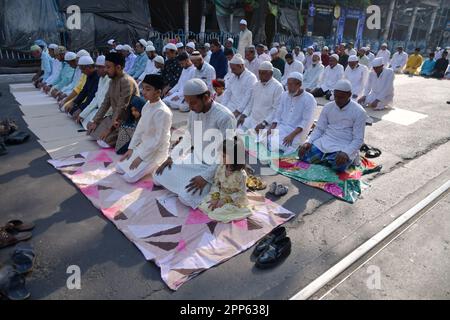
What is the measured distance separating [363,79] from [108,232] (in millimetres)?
7607

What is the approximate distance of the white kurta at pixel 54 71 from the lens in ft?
26.9

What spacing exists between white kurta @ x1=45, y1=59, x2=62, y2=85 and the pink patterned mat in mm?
5128

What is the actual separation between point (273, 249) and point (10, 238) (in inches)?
87.2

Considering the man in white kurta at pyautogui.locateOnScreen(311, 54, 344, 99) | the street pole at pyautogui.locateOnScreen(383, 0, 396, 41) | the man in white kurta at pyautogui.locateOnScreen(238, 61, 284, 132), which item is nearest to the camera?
the man in white kurta at pyautogui.locateOnScreen(238, 61, 284, 132)

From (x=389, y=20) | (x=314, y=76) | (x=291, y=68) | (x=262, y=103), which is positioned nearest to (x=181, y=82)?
(x=262, y=103)

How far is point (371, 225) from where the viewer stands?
3242 millimetres

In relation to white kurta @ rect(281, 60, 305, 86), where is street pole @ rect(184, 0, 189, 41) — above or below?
above

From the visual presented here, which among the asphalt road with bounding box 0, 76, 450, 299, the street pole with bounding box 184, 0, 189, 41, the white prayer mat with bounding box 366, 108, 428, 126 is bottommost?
the asphalt road with bounding box 0, 76, 450, 299

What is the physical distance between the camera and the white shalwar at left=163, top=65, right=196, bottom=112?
23.7 ft

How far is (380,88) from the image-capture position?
25.8 ft

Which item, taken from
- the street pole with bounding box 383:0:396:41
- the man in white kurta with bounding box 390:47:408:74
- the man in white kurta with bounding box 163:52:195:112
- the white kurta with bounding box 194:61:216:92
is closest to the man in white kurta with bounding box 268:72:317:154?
the white kurta with bounding box 194:61:216:92

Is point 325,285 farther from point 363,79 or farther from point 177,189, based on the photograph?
point 363,79

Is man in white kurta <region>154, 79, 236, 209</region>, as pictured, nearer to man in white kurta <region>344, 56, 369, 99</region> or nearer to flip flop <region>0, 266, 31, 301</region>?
flip flop <region>0, 266, 31, 301</region>

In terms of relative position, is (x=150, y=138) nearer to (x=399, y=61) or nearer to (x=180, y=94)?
(x=180, y=94)
